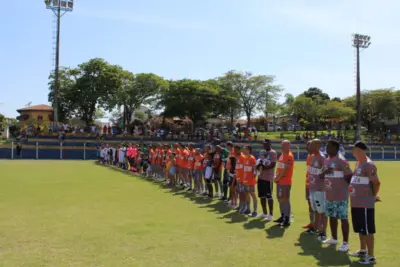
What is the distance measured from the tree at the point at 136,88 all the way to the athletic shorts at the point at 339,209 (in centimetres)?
4628

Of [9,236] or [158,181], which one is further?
[158,181]

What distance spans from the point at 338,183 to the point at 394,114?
63560 mm

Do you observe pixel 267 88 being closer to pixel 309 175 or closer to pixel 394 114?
pixel 394 114

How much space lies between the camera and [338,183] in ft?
22.4

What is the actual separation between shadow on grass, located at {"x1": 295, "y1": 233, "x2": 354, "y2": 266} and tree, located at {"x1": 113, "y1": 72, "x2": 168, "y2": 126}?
4572 cm

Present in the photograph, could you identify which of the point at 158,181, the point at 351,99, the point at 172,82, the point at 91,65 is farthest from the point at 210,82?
the point at 158,181

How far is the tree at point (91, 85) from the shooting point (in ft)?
166

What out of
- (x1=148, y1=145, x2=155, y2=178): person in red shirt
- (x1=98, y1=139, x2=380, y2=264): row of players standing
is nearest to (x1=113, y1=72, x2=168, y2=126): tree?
(x1=148, y1=145, x2=155, y2=178): person in red shirt

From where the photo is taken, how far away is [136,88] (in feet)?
171

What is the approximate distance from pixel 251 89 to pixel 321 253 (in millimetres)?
57011

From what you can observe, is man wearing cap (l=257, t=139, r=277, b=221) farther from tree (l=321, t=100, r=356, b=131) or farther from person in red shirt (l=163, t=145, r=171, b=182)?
tree (l=321, t=100, r=356, b=131)

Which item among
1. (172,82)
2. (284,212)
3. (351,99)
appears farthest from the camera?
(351,99)

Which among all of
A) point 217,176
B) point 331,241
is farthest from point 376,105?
point 331,241

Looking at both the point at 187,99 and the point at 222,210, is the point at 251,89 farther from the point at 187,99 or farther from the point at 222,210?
the point at 222,210
